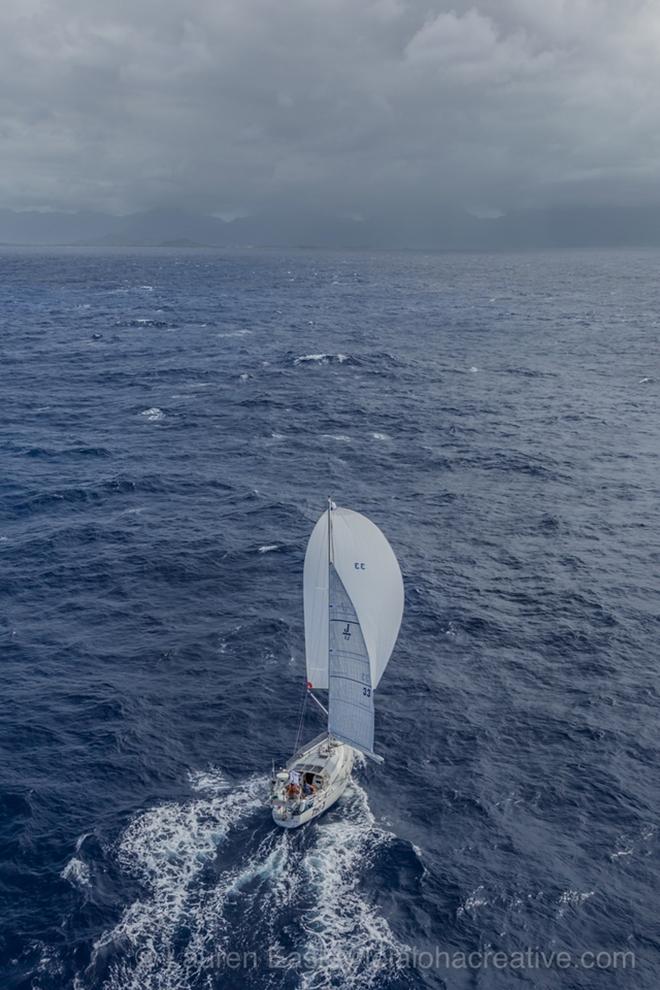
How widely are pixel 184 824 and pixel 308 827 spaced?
7.52 meters

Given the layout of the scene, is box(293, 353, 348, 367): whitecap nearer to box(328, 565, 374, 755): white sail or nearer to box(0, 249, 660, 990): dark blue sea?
box(0, 249, 660, 990): dark blue sea

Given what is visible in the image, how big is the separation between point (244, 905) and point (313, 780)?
29.4 feet

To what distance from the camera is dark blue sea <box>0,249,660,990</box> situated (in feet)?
130

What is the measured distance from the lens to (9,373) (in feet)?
490

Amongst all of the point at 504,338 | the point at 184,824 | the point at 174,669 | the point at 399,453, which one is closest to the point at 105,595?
the point at 174,669

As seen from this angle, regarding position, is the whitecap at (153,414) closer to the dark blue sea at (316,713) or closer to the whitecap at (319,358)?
the dark blue sea at (316,713)

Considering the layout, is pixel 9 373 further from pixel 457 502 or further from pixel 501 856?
pixel 501 856

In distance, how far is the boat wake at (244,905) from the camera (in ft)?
123

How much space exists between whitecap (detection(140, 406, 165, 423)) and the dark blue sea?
143 inches

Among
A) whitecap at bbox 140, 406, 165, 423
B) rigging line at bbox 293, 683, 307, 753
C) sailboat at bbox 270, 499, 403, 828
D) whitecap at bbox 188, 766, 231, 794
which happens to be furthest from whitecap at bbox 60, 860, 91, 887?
whitecap at bbox 140, 406, 165, 423

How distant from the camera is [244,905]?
4072cm

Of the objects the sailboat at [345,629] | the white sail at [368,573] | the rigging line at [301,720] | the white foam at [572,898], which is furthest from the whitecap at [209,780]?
the white foam at [572,898]

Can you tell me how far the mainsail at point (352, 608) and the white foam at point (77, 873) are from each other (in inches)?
662

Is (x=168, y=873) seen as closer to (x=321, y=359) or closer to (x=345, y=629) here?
(x=345, y=629)
